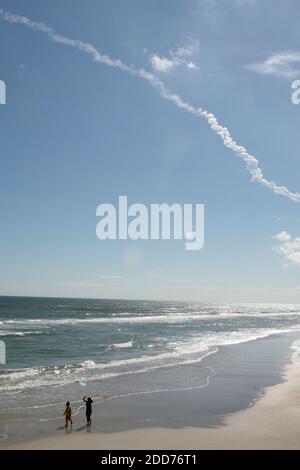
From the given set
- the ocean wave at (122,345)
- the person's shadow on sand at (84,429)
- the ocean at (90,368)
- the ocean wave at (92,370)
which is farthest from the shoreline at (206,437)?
the ocean wave at (122,345)

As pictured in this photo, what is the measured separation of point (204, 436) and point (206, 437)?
0.13m

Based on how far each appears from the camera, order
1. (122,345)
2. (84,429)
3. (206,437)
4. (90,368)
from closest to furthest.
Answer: (206,437) → (84,429) → (90,368) → (122,345)

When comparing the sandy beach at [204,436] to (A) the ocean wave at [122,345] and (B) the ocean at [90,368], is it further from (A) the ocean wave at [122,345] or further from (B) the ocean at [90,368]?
(A) the ocean wave at [122,345]

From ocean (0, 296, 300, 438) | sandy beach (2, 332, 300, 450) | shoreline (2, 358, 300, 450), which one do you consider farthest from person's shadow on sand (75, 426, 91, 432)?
ocean (0, 296, 300, 438)

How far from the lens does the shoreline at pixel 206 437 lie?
16297 mm

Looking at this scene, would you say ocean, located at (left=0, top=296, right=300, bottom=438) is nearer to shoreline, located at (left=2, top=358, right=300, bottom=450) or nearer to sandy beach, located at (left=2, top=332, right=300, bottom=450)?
sandy beach, located at (left=2, top=332, right=300, bottom=450)

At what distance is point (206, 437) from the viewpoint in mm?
17312

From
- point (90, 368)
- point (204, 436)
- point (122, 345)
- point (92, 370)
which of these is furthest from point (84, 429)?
point (122, 345)

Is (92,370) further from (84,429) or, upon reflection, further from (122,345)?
(122,345)

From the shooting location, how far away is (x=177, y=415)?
20.5 meters

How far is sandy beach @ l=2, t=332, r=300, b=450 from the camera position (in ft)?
53.6
